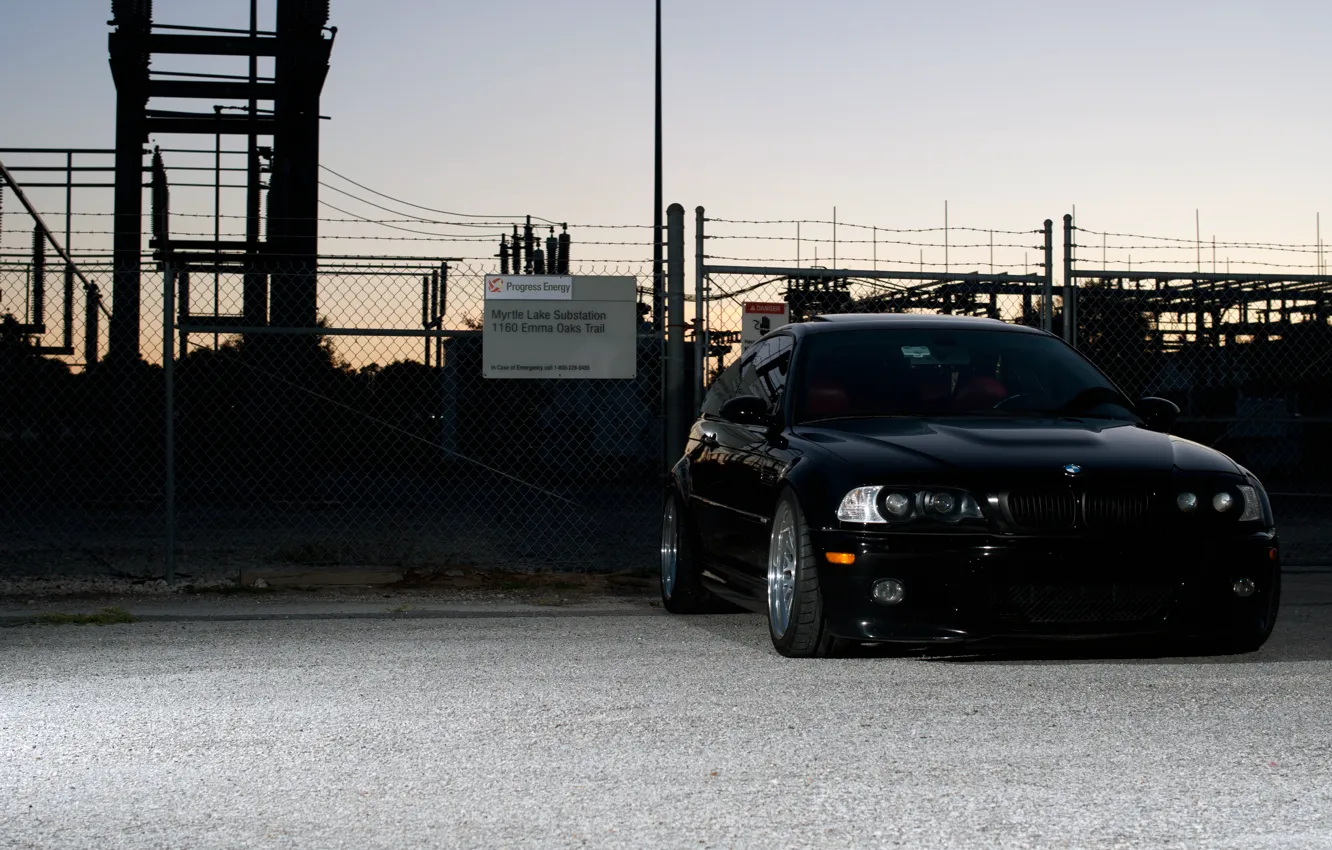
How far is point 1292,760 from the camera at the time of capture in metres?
4.68

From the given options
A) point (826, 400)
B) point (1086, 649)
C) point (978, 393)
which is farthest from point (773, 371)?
point (1086, 649)

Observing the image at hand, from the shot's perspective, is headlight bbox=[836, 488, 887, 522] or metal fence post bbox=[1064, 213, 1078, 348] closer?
headlight bbox=[836, 488, 887, 522]

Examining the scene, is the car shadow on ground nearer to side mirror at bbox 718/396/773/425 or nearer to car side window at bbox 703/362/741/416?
side mirror at bbox 718/396/773/425

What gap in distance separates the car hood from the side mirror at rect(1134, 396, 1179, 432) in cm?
50

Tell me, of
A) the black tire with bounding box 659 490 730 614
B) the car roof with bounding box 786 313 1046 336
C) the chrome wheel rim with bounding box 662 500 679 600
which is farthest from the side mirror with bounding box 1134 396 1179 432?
the chrome wheel rim with bounding box 662 500 679 600

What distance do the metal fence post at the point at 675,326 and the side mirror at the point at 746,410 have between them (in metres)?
3.48

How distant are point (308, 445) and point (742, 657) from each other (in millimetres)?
16045

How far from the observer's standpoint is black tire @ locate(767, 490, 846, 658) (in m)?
6.25

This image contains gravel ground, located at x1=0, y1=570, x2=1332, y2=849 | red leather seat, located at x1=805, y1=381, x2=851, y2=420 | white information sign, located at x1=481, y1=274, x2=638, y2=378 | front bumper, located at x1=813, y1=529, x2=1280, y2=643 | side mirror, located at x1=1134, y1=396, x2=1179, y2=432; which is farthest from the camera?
white information sign, located at x1=481, y1=274, x2=638, y2=378

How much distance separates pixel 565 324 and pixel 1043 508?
211 inches

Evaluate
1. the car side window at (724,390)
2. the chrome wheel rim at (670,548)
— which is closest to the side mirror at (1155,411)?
the car side window at (724,390)

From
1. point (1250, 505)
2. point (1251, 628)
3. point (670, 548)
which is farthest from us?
point (670, 548)

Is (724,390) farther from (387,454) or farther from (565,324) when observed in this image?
(387,454)

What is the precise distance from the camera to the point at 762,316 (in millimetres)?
11078
